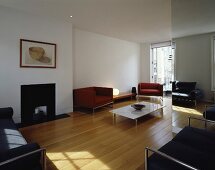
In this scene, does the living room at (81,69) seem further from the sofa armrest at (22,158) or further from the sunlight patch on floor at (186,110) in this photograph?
the sofa armrest at (22,158)

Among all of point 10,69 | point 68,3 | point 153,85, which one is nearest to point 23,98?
point 10,69

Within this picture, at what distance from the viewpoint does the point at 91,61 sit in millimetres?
5230

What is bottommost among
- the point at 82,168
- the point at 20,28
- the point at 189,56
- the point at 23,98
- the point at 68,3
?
the point at 82,168

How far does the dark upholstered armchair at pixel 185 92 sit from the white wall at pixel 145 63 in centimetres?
381

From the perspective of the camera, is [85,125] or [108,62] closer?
[85,125]

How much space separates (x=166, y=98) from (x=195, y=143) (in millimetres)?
4798

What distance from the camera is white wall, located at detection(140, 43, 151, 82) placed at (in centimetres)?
728

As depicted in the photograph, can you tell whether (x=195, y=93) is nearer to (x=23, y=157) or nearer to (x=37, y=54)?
(x=23, y=157)

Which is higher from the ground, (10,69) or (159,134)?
(10,69)

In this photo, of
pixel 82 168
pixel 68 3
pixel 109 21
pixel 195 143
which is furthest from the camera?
pixel 109 21

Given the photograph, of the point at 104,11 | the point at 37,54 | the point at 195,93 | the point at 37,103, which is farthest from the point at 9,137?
the point at 195,93

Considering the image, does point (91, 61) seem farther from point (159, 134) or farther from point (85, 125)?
point (159, 134)

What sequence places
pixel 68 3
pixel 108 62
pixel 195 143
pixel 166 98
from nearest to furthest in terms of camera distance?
pixel 195 143 → pixel 68 3 → pixel 108 62 → pixel 166 98

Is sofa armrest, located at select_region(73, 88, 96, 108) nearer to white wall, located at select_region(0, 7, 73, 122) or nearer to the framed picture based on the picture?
white wall, located at select_region(0, 7, 73, 122)
